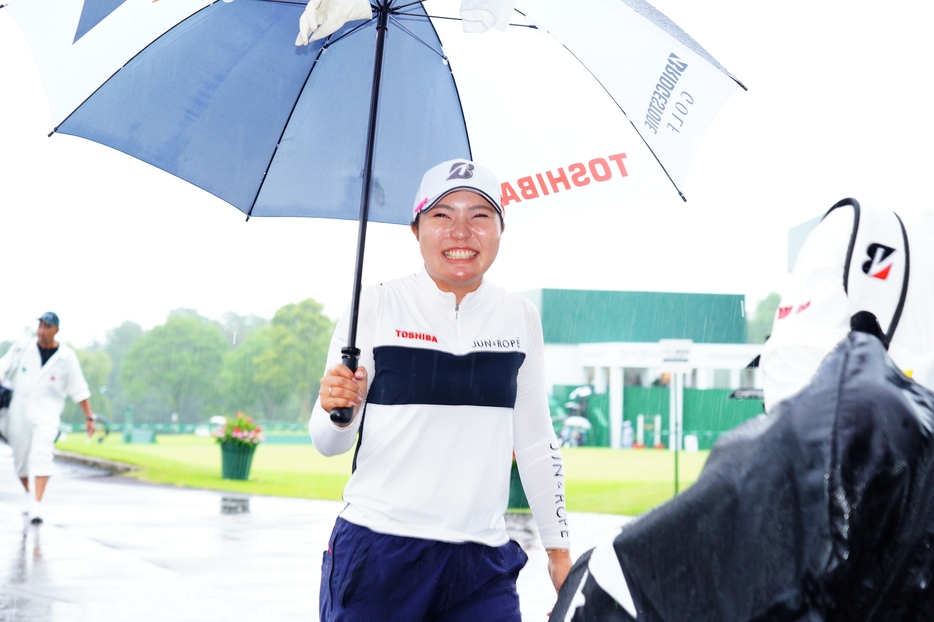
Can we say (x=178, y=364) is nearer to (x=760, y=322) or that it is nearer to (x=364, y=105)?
(x=760, y=322)

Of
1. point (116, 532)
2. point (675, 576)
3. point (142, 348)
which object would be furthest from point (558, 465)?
point (142, 348)

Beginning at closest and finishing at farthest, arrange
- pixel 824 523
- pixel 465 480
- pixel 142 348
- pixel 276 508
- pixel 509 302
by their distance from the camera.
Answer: pixel 824 523 < pixel 465 480 < pixel 509 302 < pixel 276 508 < pixel 142 348

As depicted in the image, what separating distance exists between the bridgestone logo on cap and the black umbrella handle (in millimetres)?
581

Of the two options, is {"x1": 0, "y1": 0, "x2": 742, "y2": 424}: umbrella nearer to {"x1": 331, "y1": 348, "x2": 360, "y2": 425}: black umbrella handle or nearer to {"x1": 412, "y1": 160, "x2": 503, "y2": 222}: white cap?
{"x1": 412, "y1": 160, "x2": 503, "y2": 222}: white cap

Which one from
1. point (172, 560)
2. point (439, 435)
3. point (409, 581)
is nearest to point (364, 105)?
point (439, 435)

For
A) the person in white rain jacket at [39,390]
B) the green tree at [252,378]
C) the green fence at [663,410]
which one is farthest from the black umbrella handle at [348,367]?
the green tree at [252,378]

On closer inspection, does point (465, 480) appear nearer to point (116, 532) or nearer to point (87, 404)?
point (87, 404)

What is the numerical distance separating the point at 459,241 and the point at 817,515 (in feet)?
6.28

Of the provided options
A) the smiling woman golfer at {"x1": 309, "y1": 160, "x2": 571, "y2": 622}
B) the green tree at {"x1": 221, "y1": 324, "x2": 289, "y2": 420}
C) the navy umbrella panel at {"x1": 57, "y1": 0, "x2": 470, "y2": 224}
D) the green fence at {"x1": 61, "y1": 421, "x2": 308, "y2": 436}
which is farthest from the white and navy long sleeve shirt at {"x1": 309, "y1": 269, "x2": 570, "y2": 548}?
the green tree at {"x1": 221, "y1": 324, "x2": 289, "y2": 420}

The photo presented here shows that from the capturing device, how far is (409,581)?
2.45 metres

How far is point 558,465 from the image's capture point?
2842 mm

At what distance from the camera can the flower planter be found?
20.5m

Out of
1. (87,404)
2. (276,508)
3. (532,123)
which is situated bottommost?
(276,508)

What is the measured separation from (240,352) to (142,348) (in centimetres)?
672
